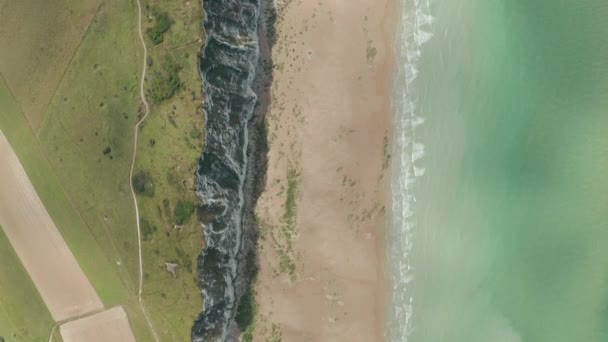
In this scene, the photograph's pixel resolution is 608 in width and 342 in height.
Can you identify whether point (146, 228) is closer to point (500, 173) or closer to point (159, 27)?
point (159, 27)

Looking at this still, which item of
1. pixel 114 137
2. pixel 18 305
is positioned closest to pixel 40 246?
pixel 18 305

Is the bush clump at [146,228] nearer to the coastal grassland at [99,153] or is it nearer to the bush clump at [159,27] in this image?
the coastal grassland at [99,153]

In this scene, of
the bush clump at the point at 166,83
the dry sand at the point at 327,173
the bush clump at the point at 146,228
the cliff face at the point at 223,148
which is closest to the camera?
the cliff face at the point at 223,148

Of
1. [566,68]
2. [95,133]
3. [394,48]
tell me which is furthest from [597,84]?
[95,133]

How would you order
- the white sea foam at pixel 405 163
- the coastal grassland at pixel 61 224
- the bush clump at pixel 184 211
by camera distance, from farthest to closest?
1. the coastal grassland at pixel 61 224
2. the white sea foam at pixel 405 163
3. the bush clump at pixel 184 211

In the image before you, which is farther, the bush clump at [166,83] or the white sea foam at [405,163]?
the white sea foam at [405,163]

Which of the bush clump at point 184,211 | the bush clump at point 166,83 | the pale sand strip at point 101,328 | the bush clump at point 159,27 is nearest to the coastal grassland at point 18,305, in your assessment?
the pale sand strip at point 101,328

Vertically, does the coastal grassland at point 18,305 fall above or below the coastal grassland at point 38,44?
below
